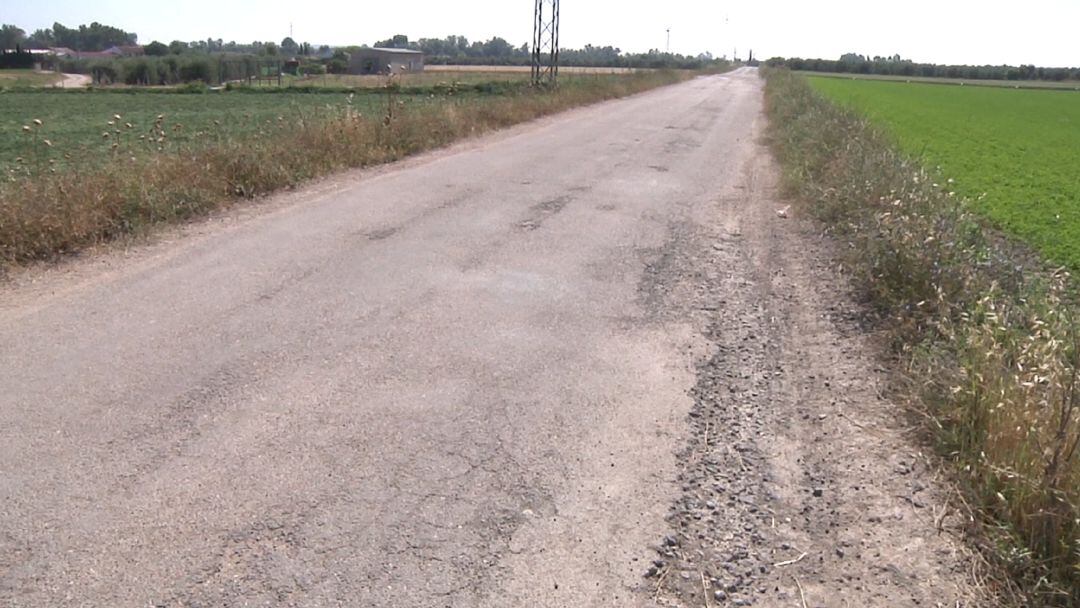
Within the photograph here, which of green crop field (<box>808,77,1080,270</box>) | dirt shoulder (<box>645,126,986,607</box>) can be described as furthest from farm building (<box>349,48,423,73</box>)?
dirt shoulder (<box>645,126,986,607</box>)

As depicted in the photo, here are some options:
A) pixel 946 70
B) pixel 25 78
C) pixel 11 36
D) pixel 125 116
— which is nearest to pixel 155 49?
pixel 11 36

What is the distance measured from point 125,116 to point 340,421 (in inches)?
1286

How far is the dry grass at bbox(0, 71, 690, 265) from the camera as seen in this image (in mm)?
7465

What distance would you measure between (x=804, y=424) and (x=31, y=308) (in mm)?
5297

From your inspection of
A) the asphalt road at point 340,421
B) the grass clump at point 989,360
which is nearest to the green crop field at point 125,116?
the asphalt road at point 340,421

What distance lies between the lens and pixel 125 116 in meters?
32.4

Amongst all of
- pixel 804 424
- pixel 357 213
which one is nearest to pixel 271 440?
pixel 804 424

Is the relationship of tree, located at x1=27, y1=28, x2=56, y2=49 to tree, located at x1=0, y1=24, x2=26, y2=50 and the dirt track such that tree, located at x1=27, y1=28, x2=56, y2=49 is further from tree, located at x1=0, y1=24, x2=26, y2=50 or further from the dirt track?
the dirt track

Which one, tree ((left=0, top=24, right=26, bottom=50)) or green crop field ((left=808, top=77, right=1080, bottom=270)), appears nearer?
green crop field ((left=808, top=77, right=1080, bottom=270))

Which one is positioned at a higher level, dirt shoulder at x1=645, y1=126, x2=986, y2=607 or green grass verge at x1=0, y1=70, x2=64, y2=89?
green grass verge at x1=0, y1=70, x2=64, y2=89

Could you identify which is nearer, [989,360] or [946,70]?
[989,360]

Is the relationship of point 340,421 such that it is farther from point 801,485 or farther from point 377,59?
point 377,59

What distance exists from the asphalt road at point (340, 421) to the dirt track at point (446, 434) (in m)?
0.02

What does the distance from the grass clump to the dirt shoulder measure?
0.20m
